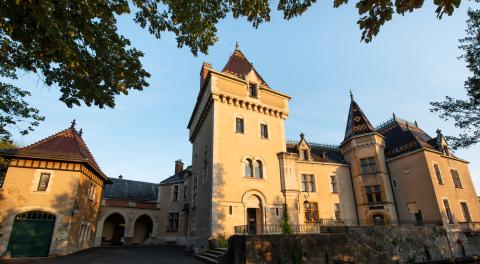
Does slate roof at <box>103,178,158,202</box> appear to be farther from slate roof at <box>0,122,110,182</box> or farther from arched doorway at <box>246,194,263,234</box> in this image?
arched doorway at <box>246,194,263,234</box>

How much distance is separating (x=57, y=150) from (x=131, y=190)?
17.7m

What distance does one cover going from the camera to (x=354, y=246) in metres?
14.3

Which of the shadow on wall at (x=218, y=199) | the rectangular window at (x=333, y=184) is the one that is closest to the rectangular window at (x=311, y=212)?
the rectangular window at (x=333, y=184)

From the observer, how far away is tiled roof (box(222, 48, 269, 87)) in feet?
76.6

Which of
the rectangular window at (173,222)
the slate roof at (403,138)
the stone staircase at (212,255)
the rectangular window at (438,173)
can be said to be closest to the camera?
the stone staircase at (212,255)

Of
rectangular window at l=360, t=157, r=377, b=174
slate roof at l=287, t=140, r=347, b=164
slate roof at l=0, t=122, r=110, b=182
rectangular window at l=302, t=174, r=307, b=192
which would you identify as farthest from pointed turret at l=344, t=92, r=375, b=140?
slate roof at l=0, t=122, r=110, b=182

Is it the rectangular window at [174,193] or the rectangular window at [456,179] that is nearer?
the rectangular window at [456,179]

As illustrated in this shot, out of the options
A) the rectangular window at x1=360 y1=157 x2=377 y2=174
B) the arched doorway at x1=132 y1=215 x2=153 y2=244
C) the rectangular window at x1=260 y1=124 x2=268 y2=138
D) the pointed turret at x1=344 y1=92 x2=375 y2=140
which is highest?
the pointed turret at x1=344 y1=92 x2=375 y2=140

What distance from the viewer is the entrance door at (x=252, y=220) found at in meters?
18.7

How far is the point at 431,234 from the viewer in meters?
19.5

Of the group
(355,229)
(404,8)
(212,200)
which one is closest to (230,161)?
(212,200)

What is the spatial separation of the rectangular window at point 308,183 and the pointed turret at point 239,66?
32.5ft

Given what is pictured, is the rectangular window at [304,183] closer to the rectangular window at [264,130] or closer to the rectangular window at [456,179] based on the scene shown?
the rectangular window at [264,130]

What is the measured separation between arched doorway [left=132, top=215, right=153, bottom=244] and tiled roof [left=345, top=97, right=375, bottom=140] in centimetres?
2691
